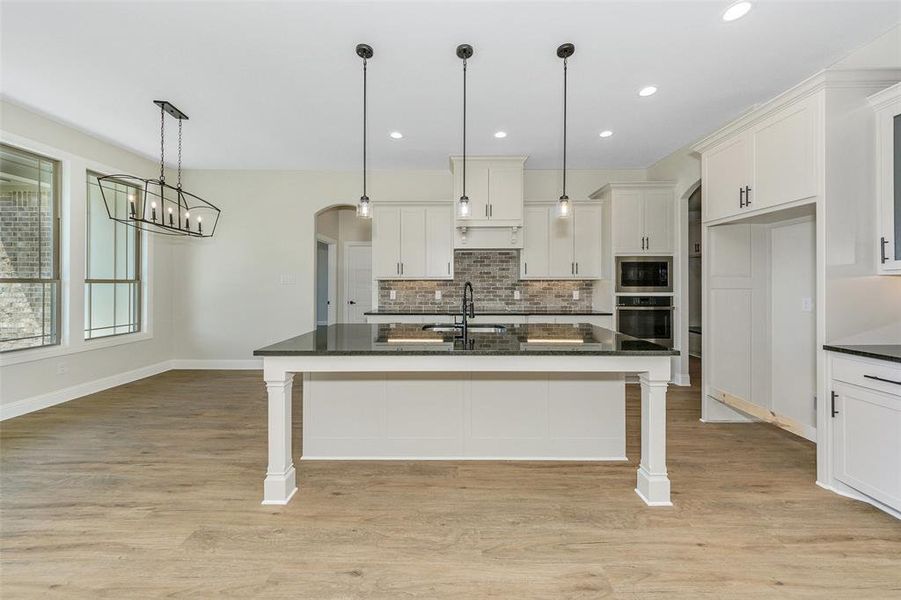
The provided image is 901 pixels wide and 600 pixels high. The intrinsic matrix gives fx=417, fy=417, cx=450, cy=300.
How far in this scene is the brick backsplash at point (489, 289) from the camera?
5.74m

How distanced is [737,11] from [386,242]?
13.3 feet

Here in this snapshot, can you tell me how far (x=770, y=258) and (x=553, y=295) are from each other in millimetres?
2520

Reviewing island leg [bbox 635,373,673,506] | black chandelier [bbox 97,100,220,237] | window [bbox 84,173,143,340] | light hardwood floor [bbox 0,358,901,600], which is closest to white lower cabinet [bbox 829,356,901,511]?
light hardwood floor [bbox 0,358,901,600]

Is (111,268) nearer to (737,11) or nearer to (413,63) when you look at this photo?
(413,63)

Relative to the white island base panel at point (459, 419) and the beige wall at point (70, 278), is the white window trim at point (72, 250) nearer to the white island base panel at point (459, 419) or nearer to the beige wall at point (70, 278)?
the beige wall at point (70, 278)

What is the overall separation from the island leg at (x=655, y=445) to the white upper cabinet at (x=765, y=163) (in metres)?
1.60

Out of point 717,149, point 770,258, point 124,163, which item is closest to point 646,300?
point 770,258

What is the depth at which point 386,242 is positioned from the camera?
5461 mm

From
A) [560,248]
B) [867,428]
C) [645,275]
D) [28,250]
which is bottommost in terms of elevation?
[867,428]

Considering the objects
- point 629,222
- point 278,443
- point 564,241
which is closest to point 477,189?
point 564,241

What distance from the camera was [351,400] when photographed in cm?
284

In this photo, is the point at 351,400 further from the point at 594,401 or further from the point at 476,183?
the point at 476,183

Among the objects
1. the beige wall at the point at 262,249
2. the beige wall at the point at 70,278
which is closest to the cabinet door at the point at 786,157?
the beige wall at the point at 262,249

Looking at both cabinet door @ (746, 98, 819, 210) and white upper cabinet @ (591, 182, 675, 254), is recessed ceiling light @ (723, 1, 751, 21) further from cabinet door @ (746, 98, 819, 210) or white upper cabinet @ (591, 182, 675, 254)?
white upper cabinet @ (591, 182, 675, 254)
